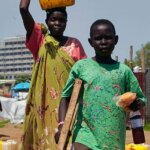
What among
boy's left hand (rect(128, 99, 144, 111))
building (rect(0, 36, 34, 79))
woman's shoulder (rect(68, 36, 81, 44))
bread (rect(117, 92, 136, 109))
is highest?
woman's shoulder (rect(68, 36, 81, 44))

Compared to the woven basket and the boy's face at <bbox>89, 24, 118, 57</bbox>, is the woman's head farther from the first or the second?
the boy's face at <bbox>89, 24, 118, 57</bbox>

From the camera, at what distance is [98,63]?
3.53m

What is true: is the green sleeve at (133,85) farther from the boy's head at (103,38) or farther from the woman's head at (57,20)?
the woman's head at (57,20)

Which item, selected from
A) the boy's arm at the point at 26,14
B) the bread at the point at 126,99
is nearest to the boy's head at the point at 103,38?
the bread at the point at 126,99

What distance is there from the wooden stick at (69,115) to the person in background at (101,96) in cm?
9

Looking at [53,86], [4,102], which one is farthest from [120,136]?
[4,102]

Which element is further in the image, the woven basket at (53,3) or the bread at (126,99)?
the woven basket at (53,3)

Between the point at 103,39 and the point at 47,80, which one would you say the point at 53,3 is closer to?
the point at 47,80

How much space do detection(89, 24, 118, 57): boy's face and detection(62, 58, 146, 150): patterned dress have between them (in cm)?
10

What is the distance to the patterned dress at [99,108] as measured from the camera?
3383 millimetres

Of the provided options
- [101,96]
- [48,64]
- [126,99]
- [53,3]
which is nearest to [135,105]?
[126,99]

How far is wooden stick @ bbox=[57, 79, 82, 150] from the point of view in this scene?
10.8ft

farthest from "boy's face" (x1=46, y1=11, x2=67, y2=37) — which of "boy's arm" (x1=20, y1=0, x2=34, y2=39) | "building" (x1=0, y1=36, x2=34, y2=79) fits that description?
"building" (x1=0, y1=36, x2=34, y2=79)

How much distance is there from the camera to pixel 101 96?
11.2ft
